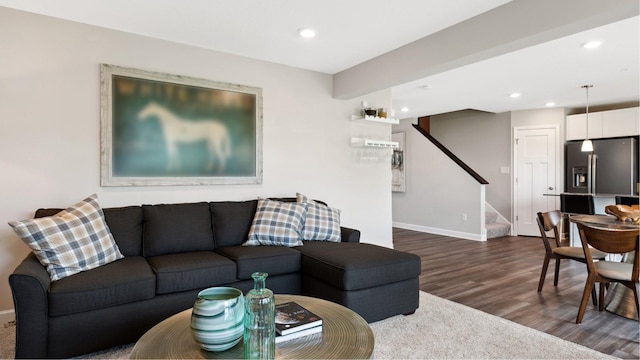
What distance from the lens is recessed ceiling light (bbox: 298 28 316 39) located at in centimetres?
316

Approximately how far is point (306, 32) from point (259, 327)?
8.53 ft

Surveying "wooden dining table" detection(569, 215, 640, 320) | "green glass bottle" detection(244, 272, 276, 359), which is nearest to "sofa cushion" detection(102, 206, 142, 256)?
"green glass bottle" detection(244, 272, 276, 359)

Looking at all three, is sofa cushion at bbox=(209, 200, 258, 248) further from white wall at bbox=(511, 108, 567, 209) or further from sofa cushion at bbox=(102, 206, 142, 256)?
white wall at bbox=(511, 108, 567, 209)

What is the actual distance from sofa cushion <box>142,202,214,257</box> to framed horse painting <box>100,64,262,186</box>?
0.41m

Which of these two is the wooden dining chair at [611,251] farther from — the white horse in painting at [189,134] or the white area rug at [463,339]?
the white horse in painting at [189,134]

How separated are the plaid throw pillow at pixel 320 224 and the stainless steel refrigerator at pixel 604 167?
4.95 meters

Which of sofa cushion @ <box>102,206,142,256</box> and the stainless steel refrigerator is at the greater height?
the stainless steel refrigerator

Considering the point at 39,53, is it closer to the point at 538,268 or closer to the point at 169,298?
the point at 169,298

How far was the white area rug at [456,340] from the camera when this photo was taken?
2234mm

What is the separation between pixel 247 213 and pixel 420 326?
5.80ft

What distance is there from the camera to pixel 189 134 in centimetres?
351

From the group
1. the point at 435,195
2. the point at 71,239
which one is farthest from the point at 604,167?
the point at 71,239

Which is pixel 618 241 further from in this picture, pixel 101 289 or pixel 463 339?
pixel 101 289

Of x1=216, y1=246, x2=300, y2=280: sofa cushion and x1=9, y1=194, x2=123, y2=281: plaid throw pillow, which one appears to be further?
x1=216, y1=246, x2=300, y2=280: sofa cushion
